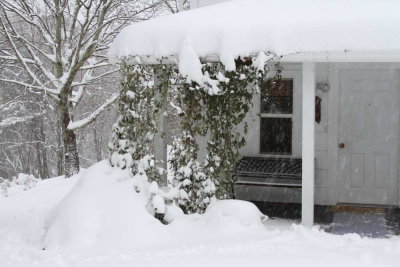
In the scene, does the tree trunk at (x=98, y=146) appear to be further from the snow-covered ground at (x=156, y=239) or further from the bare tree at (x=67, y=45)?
the snow-covered ground at (x=156, y=239)

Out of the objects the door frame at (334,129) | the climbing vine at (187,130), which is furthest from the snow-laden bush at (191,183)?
the door frame at (334,129)

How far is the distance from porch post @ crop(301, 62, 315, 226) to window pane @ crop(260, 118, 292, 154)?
284 cm

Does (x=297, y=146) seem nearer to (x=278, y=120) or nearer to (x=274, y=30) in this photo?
(x=278, y=120)

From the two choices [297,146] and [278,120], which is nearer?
[297,146]

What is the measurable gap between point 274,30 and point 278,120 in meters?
3.53

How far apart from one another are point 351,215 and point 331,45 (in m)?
3.49

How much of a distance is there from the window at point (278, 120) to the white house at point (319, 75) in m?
0.02

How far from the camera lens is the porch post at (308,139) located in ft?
24.4

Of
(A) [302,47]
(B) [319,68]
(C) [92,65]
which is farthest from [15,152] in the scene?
(A) [302,47]

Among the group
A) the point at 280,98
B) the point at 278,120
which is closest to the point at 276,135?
the point at 278,120

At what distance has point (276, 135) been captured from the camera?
1045 centimetres

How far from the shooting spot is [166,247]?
6.79 meters

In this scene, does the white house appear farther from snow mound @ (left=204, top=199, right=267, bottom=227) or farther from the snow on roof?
snow mound @ (left=204, top=199, right=267, bottom=227)

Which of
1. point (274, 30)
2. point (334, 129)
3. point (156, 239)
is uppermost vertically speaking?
point (274, 30)
